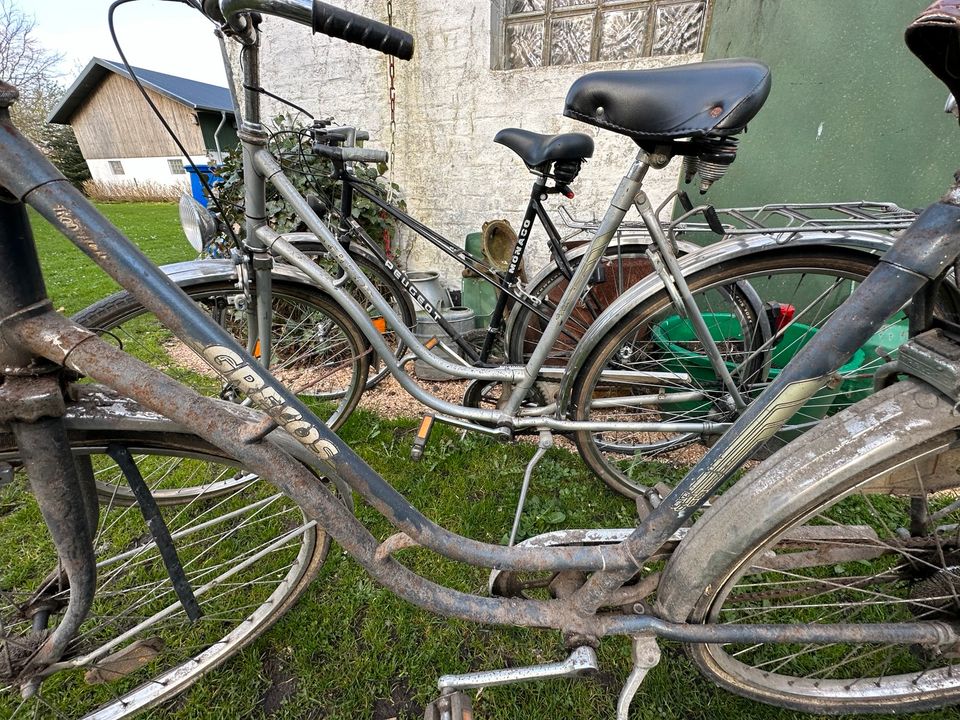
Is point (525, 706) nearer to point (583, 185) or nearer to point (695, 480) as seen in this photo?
point (695, 480)

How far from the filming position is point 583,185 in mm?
3344

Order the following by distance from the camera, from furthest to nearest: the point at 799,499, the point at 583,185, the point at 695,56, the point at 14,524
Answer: the point at 583,185, the point at 695,56, the point at 14,524, the point at 799,499

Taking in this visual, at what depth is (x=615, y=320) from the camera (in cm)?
168

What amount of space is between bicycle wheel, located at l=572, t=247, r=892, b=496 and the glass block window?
5.66 ft

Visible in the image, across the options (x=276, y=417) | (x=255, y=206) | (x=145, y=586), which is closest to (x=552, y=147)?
(x=255, y=206)

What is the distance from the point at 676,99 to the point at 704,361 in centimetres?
125

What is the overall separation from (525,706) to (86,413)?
1425 millimetres

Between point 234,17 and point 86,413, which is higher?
point 234,17

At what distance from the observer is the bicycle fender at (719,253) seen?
4.95ft

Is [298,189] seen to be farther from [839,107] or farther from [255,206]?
[839,107]

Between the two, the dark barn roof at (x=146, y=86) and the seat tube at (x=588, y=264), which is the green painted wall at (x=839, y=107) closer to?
the seat tube at (x=588, y=264)

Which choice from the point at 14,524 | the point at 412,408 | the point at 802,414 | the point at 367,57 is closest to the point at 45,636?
the point at 14,524

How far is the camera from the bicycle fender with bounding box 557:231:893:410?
151cm

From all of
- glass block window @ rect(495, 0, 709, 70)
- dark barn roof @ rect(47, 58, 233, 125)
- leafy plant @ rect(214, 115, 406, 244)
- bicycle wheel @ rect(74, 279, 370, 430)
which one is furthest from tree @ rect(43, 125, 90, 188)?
glass block window @ rect(495, 0, 709, 70)
